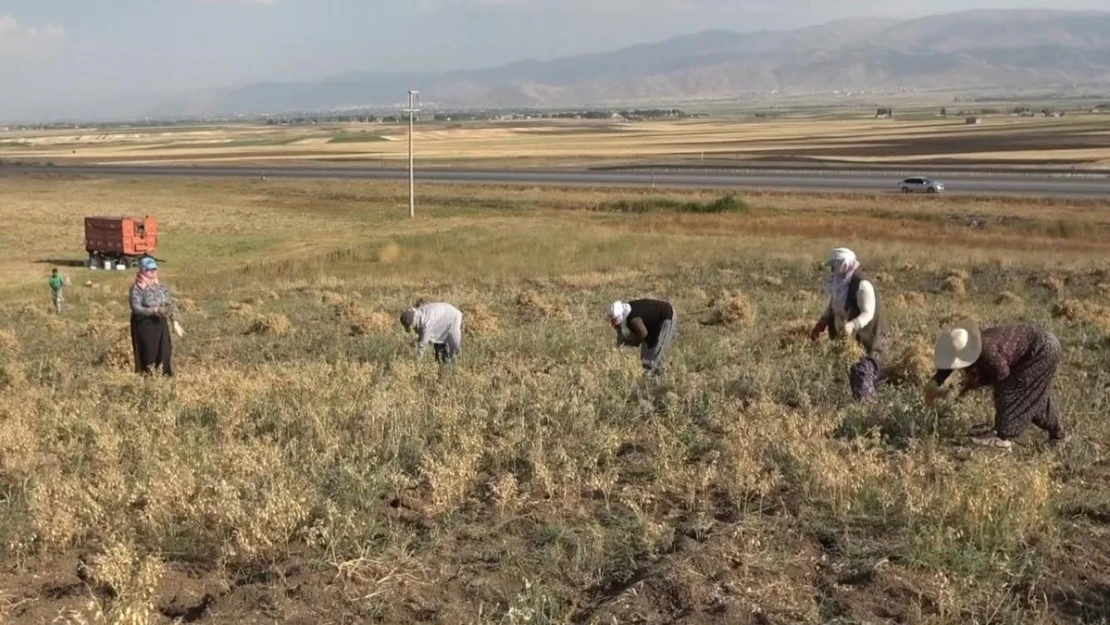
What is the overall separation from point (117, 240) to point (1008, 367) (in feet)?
103

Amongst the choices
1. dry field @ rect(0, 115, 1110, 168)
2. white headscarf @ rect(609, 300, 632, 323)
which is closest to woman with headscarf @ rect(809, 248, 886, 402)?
white headscarf @ rect(609, 300, 632, 323)

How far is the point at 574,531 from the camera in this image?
5691mm

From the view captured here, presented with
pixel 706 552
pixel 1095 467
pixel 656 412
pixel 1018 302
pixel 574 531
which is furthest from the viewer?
pixel 1018 302

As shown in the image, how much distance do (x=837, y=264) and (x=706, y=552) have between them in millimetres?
3951

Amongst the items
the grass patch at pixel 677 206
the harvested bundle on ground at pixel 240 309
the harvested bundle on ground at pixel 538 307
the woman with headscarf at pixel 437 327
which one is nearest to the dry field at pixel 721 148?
the grass patch at pixel 677 206

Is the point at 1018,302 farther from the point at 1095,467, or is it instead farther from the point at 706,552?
the point at 706,552

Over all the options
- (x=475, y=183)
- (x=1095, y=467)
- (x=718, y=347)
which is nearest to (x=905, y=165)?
(x=475, y=183)

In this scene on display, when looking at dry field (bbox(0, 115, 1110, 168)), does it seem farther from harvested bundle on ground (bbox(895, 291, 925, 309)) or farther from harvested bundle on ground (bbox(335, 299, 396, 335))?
harvested bundle on ground (bbox(335, 299, 396, 335))

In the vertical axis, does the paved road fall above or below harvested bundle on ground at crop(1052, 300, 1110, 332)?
above

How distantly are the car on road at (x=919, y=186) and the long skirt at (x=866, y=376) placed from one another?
1651 inches

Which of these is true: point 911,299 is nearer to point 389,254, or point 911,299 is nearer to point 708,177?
point 389,254

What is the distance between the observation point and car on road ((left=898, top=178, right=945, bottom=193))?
47.4 metres

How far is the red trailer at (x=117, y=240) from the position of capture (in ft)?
107

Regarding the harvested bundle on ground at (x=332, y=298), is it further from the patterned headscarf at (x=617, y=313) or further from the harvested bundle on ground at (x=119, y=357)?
the patterned headscarf at (x=617, y=313)
